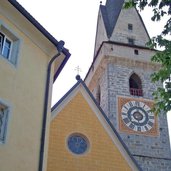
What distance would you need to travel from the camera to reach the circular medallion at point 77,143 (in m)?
14.3

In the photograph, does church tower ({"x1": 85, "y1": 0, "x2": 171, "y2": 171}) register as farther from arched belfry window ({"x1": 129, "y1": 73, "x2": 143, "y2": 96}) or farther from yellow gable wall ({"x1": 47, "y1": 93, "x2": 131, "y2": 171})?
yellow gable wall ({"x1": 47, "y1": 93, "x2": 131, "y2": 171})

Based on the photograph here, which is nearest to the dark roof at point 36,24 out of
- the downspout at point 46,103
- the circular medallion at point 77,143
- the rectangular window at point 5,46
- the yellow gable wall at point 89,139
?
the downspout at point 46,103

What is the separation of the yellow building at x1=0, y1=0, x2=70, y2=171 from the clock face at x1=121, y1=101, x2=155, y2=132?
35.8 ft

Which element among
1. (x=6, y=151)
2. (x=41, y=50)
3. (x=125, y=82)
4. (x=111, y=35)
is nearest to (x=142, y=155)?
(x=125, y=82)

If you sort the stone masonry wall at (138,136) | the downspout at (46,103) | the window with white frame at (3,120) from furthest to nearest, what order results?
the stone masonry wall at (138,136)
the downspout at (46,103)
the window with white frame at (3,120)

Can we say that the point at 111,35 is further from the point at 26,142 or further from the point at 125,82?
the point at 26,142

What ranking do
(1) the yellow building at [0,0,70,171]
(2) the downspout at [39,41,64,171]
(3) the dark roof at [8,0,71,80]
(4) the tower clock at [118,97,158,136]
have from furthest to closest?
(4) the tower clock at [118,97,158,136]
(3) the dark roof at [8,0,71,80]
(2) the downspout at [39,41,64,171]
(1) the yellow building at [0,0,70,171]

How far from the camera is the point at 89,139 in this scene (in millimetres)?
14625

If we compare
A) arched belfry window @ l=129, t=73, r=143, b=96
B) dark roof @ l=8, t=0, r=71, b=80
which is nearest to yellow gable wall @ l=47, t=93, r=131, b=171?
dark roof @ l=8, t=0, r=71, b=80

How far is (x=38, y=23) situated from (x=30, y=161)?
3.49 m

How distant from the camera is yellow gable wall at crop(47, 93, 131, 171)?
13.8 metres

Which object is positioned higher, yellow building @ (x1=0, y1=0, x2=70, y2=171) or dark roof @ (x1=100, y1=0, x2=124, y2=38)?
dark roof @ (x1=100, y1=0, x2=124, y2=38)

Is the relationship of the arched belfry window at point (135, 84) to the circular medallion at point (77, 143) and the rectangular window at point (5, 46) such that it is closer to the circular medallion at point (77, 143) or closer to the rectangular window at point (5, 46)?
the circular medallion at point (77, 143)

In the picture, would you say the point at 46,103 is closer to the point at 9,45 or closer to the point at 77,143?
the point at 9,45
